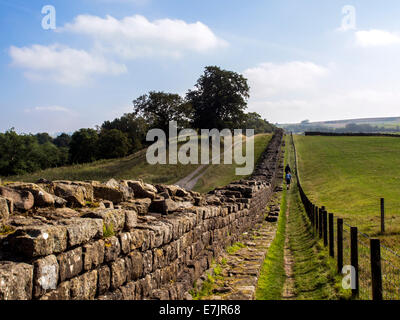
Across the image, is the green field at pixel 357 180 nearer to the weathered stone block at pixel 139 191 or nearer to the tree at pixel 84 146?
the weathered stone block at pixel 139 191

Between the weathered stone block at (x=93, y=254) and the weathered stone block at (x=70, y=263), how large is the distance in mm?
90

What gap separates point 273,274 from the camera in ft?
35.9

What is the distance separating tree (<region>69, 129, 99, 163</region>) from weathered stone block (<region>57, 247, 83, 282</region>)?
246ft

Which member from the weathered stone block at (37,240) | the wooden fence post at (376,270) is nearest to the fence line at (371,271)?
the wooden fence post at (376,270)

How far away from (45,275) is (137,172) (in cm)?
4865

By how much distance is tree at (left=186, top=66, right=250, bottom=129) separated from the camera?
3051 inches

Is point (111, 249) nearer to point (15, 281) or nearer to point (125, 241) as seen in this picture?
point (125, 241)

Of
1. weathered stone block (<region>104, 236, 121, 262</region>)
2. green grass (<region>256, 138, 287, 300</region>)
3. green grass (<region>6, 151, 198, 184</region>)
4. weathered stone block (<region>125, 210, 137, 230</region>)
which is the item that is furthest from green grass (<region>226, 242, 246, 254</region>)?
green grass (<region>6, 151, 198, 184</region>)

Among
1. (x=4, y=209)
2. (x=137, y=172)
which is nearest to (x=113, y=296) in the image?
(x=4, y=209)

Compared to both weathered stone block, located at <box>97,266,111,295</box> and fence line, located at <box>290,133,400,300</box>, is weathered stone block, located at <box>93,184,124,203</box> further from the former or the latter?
fence line, located at <box>290,133,400,300</box>

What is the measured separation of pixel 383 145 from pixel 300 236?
1905 inches

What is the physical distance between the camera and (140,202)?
8.77 m
